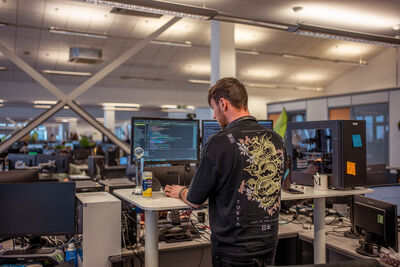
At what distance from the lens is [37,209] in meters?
2.02

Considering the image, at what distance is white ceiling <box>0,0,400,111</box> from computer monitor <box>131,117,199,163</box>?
3.28m

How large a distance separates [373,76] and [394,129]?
4444 millimetres

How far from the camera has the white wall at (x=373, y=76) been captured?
36.9 ft

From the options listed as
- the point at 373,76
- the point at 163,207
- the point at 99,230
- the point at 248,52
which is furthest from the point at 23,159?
the point at 373,76

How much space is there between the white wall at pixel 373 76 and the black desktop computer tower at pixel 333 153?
33.5ft

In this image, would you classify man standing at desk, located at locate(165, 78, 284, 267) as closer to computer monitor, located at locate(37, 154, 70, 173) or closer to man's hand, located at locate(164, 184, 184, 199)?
man's hand, located at locate(164, 184, 184, 199)

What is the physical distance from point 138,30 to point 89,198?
22.4 feet

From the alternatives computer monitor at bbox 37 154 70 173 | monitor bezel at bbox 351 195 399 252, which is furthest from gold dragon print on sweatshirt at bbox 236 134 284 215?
computer monitor at bbox 37 154 70 173

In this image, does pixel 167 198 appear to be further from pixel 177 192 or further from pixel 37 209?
pixel 37 209

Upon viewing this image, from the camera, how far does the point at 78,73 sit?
35.1 feet

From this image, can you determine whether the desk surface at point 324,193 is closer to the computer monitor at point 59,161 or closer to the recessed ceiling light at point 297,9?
the computer monitor at point 59,161

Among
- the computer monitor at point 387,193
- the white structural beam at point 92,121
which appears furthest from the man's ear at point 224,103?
the white structural beam at point 92,121

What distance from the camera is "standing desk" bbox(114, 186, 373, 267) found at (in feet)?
5.97

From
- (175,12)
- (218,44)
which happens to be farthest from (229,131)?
(218,44)
